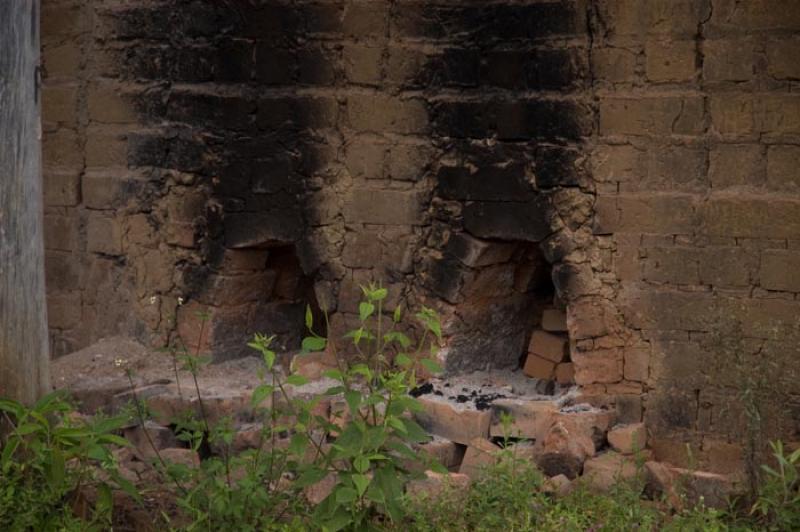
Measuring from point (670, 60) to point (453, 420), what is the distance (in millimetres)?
1948

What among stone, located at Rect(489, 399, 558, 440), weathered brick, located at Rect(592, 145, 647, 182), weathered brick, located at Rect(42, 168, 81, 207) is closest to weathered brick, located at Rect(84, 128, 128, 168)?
weathered brick, located at Rect(42, 168, 81, 207)

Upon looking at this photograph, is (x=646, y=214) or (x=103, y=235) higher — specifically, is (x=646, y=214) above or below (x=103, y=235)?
above

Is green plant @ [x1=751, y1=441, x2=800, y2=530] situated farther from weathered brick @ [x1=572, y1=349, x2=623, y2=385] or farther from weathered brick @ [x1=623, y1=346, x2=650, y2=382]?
weathered brick @ [x1=572, y1=349, x2=623, y2=385]

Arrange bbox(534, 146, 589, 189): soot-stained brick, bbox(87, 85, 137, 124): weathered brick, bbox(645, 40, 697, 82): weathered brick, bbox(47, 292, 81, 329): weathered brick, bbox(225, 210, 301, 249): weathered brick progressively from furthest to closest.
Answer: bbox(47, 292, 81, 329): weathered brick → bbox(87, 85, 137, 124): weathered brick → bbox(225, 210, 301, 249): weathered brick → bbox(534, 146, 589, 189): soot-stained brick → bbox(645, 40, 697, 82): weathered brick

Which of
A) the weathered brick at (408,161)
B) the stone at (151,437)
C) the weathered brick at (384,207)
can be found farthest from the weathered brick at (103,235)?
the weathered brick at (408,161)

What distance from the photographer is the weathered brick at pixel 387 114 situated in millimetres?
7113

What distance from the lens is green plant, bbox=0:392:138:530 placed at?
5316 millimetres

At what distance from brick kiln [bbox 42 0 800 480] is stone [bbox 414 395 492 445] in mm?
316

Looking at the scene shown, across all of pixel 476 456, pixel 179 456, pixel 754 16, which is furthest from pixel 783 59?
pixel 179 456

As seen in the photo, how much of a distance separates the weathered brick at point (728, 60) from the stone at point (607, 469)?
1.73 metres

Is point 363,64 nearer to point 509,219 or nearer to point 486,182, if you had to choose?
point 486,182

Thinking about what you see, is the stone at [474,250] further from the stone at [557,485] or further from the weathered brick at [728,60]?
the weathered brick at [728,60]

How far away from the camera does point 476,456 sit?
22.0 feet

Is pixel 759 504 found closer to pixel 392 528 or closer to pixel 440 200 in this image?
pixel 392 528
